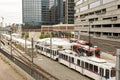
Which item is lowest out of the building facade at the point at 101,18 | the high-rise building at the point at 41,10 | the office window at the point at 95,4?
the building facade at the point at 101,18

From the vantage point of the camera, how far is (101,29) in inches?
2697

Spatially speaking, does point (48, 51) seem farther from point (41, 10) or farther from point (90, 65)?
point (41, 10)

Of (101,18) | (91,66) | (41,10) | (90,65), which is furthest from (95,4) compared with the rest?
(41,10)

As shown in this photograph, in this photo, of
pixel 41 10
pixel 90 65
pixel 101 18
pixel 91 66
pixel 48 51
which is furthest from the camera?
pixel 41 10

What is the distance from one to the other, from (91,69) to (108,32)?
35054mm

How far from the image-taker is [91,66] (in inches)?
1178

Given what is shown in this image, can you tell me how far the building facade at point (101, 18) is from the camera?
192 feet

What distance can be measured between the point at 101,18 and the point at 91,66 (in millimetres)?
40217

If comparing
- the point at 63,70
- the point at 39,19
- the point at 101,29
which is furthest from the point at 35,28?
the point at 63,70

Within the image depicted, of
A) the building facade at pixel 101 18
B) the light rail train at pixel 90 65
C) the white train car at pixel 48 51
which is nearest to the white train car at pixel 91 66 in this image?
the light rail train at pixel 90 65

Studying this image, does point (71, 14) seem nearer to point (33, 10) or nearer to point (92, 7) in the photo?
point (33, 10)

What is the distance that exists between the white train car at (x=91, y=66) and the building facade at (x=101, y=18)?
22700 millimetres

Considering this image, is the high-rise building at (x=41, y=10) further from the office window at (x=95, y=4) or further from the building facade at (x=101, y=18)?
the office window at (x=95, y=4)

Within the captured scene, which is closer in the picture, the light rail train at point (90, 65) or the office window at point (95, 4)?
the light rail train at point (90, 65)
